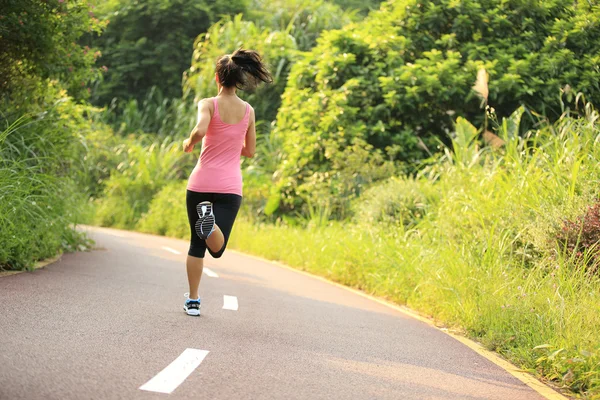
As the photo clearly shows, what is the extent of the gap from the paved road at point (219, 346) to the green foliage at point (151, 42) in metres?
24.2

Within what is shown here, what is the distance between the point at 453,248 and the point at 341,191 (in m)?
6.14

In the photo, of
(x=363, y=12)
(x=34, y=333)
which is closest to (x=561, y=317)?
(x=34, y=333)

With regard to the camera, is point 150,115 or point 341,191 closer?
point 341,191

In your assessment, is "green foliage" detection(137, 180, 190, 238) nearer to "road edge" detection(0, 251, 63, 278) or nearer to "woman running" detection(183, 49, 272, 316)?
"road edge" detection(0, 251, 63, 278)

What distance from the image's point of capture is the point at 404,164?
1648 cm

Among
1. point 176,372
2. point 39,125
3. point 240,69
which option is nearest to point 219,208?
point 240,69

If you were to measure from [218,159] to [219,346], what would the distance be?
1713mm

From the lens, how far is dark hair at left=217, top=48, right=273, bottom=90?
7.25m

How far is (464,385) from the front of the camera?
5.75 meters

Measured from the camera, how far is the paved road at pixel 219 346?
4902 millimetres

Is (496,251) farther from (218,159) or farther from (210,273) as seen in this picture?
(210,273)

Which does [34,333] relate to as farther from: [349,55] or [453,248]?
[349,55]

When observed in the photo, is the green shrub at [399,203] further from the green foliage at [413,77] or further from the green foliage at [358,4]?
the green foliage at [358,4]

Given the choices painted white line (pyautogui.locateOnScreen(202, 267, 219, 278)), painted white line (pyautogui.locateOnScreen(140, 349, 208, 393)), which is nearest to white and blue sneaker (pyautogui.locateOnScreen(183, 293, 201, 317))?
painted white line (pyautogui.locateOnScreen(140, 349, 208, 393))
